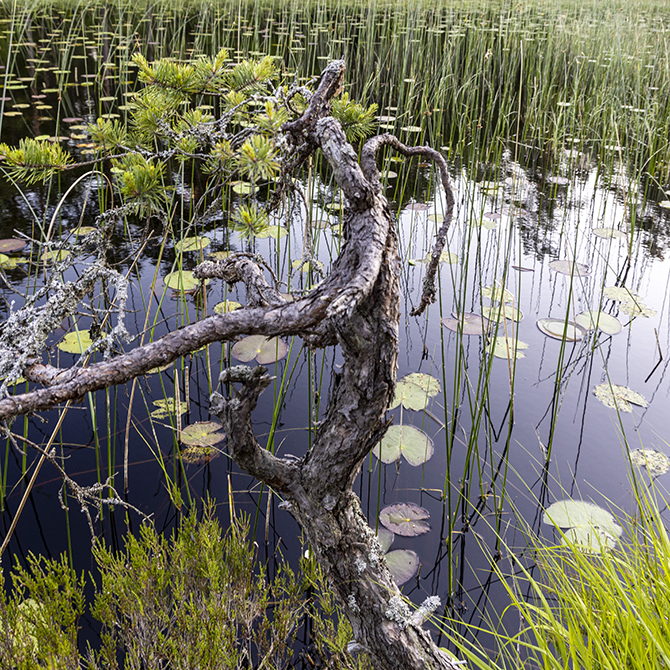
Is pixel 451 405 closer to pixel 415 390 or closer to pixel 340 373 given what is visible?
pixel 415 390

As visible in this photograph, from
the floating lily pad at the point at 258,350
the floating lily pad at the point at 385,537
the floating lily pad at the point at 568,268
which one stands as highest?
the floating lily pad at the point at 568,268

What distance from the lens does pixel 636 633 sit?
0.68 m

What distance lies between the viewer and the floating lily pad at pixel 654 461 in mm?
1585

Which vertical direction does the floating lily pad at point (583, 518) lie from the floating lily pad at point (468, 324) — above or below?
below

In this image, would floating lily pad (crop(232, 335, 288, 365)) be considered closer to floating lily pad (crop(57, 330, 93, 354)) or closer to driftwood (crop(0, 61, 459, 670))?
floating lily pad (crop(57, 330, 93, 354))

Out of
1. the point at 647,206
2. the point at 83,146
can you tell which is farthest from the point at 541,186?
the point at 83,146

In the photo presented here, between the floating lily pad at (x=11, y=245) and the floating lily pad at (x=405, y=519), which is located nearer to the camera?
the floating lily pad at (x=405, y=519)

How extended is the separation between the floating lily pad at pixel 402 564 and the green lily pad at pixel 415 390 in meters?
0.52

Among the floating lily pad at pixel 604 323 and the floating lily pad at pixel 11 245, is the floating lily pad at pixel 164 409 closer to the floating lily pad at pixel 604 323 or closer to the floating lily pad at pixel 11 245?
the floating lily pad at pixel 11 245

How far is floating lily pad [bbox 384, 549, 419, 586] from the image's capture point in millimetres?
1329

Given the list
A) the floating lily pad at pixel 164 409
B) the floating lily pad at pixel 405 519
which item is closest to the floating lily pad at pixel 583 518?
the floating lily pad at pixel 405 519

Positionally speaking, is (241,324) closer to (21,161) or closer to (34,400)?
(34,400)

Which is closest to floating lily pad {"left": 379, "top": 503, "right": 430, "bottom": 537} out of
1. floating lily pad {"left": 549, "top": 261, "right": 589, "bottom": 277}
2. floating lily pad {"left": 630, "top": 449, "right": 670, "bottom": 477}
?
floating lily pad {"left": 630, "top": 449, "right": 670, "bottom": 477}

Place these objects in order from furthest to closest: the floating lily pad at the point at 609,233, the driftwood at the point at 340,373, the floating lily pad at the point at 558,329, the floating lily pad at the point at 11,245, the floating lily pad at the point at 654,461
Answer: the floating lily pad at the point at 609,233, the floating lily pad at the point at 11,245, the floating lily pad at the point at 558,329, the floating lily pad at the point at 654,461, the driftwood at the point at 340,373
